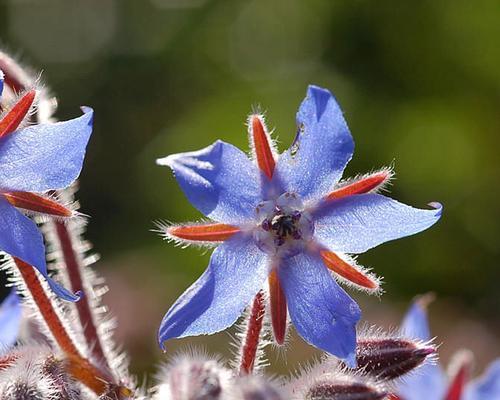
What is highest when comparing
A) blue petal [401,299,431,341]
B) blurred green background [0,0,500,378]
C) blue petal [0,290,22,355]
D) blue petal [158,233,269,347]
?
blue petal [158,233,269,347]

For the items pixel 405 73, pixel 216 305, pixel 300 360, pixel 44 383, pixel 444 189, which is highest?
pixel 216 305

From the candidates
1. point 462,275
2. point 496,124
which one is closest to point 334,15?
point 496,124

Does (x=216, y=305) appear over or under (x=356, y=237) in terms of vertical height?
under

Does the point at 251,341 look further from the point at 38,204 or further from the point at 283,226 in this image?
the point at 38,204

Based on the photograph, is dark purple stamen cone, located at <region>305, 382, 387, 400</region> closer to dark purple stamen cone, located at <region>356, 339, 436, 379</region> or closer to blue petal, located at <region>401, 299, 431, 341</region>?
dark purple stamen cone, located at <region>356, 339, 436, 379</region>

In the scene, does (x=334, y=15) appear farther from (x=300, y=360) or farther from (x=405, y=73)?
(x=300, y=360)

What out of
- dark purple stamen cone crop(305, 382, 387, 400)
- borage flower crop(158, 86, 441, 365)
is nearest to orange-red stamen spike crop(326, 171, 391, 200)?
borage flower crop(158, 86, 441, 365)

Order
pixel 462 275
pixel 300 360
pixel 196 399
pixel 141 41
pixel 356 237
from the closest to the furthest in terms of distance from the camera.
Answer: pixel 196 399, pixel 356 237, pixel 300 360, pixel 462 275, pixel 141 41
